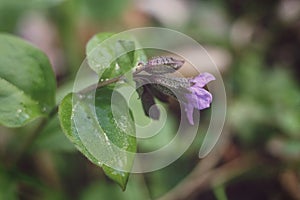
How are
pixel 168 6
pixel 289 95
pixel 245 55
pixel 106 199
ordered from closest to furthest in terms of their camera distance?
1. pixel 106 199
2. pixel 289 95
3. pixel 245 55
4. pixel 168 6

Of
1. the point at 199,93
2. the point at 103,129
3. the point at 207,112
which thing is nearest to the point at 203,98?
the point at 199,93

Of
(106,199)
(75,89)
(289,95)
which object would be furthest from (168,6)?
(75,89)

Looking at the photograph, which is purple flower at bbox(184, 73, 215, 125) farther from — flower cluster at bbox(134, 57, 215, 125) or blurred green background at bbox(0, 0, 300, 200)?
blurred green background at bbox(0, 0, 300, 200)

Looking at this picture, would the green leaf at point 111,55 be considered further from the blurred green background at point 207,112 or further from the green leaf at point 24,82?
the blurred green background at point 207,112

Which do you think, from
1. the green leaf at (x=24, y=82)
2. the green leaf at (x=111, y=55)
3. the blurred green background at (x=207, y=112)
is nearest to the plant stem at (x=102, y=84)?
the green leaf at (x=111, y=55)

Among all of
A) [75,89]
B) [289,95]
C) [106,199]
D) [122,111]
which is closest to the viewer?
[122,111]

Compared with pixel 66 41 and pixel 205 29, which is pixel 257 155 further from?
pixel 66 41

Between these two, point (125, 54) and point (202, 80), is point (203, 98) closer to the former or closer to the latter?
point (202, 80)
